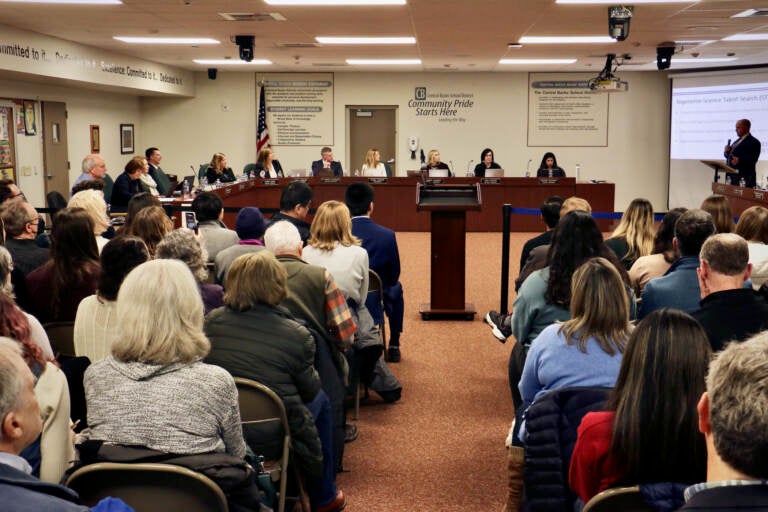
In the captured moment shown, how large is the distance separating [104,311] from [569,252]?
1.94 m

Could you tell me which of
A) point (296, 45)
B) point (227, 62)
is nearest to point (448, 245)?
point (296, 45)

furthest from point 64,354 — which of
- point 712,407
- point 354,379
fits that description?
point 712,407

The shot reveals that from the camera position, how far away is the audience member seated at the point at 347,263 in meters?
4.40

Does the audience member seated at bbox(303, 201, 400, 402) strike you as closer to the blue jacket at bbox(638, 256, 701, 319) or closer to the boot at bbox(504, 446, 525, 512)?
the blue jacket at bbox(638, 256, 701, 319)

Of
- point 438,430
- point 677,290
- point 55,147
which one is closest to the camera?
point 677,290

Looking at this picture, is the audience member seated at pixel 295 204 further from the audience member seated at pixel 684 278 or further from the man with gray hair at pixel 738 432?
the man with gray hair at pixel 738 432

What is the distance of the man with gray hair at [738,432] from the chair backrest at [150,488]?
1.27m

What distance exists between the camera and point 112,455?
7.14 feet

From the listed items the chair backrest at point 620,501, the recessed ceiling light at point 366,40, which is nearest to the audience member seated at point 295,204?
the chair backrest at point 620,501

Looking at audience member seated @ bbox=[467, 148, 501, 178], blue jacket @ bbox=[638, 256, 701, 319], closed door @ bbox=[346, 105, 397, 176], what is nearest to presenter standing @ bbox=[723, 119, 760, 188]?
audience member seated @ bbox=[467, 148, 501, 178]

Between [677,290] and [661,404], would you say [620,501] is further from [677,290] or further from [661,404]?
[677,290]

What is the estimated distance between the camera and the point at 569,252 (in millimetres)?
3541

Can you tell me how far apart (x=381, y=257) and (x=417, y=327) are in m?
1.60

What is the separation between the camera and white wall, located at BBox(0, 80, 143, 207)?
10859 mm
